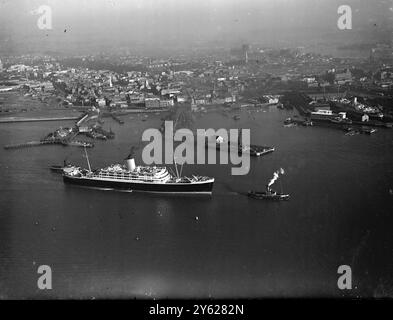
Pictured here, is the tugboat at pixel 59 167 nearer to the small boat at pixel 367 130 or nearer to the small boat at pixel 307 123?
the small boat at pixel 307 123

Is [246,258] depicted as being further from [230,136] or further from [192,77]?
[192,77]

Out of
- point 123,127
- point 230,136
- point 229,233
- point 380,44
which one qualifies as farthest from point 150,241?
point 380,44

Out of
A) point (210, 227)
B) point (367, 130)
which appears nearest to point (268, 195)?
point (210, 227)

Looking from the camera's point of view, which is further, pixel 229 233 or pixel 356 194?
pixel 356 194

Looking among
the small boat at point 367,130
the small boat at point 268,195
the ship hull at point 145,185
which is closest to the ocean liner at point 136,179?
the ship hull at point 145,185

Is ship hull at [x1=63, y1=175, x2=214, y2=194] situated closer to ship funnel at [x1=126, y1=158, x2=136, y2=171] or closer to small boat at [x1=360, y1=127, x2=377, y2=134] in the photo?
ship funnel at [x1=126, y1=158, x2=136, y2=171]

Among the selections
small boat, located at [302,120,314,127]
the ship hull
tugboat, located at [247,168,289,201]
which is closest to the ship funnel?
the ship hull
